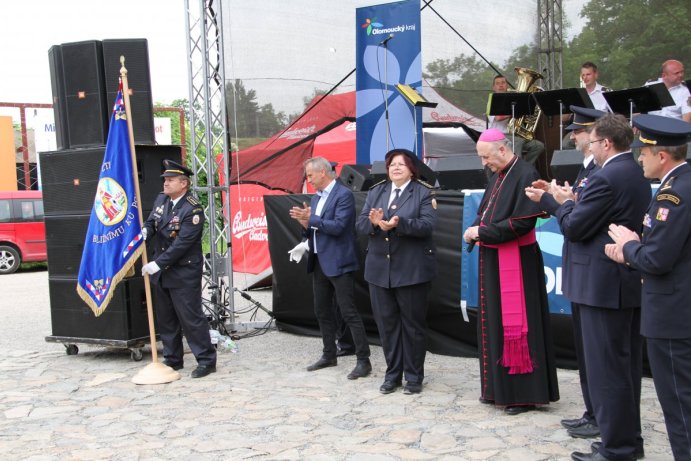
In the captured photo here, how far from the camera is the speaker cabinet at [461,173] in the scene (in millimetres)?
7324

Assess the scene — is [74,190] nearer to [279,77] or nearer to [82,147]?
[82,147]

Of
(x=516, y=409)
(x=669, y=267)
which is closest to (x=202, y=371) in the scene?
(x=516, y=409)

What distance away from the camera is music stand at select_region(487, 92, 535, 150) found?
26.4ft

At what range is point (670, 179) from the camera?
3.11 meters

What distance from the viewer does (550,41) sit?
41.1 feet

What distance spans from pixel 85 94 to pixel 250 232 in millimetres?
5157

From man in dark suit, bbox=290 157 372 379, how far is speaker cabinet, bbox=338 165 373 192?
1.42 m

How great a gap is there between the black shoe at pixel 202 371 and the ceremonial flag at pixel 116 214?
3.44ft

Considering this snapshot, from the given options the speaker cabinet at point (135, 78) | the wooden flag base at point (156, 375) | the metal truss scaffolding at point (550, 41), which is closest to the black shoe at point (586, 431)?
the wooden flag base at point (156, 375)

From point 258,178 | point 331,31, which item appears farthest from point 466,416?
point 331,31

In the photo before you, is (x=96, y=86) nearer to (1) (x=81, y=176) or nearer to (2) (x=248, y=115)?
(1) (x=81, y=176)

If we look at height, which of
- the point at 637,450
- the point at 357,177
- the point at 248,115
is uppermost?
the point at 248,115

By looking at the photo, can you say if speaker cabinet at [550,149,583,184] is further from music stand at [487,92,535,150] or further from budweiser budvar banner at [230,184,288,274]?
budweiser budvar banner at [230,184,288,274]

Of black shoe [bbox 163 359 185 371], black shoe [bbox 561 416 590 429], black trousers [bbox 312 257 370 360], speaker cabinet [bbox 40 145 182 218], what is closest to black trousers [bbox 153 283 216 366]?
black shoe [bbox 163 359 185 371]
